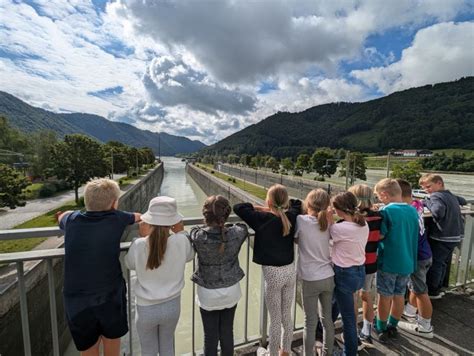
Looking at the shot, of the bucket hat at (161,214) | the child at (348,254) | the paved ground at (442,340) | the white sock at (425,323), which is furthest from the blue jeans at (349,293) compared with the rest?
the bucket hat at (161,214)

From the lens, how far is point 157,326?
1.94m

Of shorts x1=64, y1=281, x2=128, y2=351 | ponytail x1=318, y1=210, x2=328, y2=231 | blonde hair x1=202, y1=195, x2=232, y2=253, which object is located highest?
blonde hair x1=202, y1=195, x2=232, y2=253

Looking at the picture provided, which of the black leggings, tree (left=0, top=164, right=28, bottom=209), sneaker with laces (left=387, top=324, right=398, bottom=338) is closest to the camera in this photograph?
the black leggings

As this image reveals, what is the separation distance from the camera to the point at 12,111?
578 feet

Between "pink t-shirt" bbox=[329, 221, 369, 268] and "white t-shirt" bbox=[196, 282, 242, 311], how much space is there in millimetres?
1013

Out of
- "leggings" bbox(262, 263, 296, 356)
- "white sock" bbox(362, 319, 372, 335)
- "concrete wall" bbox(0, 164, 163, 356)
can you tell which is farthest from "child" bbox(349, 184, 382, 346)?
"concrete wall" bbox(0, 164, 163, 356)

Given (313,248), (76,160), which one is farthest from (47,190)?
(313,248)

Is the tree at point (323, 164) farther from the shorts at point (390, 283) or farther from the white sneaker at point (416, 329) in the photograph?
the shorts at point (390, 283)

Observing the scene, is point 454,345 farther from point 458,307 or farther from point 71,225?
point 71,225

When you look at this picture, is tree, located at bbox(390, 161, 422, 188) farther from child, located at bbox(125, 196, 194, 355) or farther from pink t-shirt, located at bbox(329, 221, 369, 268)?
child, located at bbox(125, 196, 194, 355)

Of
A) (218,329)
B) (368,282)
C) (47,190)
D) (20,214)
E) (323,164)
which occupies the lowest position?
(20,214)

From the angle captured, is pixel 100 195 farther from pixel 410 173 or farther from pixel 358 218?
pixel 410 173

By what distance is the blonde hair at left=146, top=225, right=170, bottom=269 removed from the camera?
1.74 meters

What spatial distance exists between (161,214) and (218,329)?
44.2 inches
